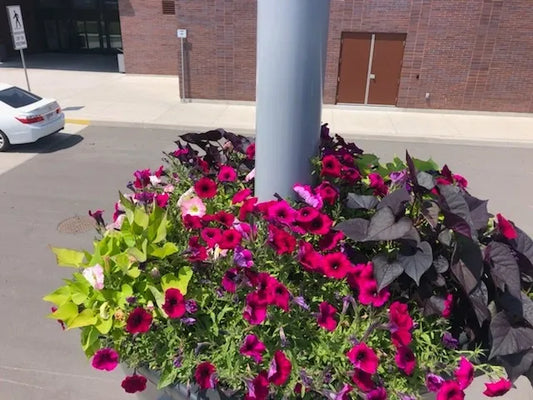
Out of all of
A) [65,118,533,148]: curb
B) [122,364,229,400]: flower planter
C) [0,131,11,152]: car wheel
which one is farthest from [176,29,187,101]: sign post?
[122,364,229,400]: flower planter

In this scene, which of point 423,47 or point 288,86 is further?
point 423,47

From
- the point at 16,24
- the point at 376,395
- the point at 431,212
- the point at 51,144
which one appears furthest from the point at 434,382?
the point at 16,24

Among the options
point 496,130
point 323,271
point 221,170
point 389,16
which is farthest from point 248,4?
point 323,271

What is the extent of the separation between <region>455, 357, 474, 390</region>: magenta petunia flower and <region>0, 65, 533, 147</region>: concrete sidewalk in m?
10.3

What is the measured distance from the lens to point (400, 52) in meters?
13.8

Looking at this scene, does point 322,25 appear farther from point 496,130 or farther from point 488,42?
point 488,42

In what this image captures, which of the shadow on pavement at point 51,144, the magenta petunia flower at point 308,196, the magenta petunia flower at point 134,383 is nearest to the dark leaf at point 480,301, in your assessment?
the magenta petunia flower at point 308,196

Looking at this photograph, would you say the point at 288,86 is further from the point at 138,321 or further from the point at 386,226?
the point at 138,321

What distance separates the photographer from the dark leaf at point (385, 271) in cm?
179

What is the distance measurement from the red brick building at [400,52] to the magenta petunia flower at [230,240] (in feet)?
42.3

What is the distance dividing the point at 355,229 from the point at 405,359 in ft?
1.79

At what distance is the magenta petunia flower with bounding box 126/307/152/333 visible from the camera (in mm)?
1805

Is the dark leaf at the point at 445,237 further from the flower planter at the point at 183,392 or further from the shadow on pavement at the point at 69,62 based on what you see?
the shadow on pavement at the point at 69,62

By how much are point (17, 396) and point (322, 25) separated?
3.82 m
